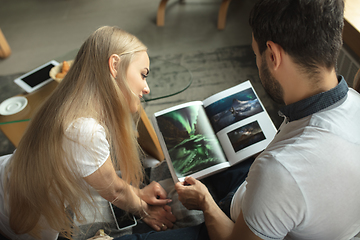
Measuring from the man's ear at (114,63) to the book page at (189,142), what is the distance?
28 cm

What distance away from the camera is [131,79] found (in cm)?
98

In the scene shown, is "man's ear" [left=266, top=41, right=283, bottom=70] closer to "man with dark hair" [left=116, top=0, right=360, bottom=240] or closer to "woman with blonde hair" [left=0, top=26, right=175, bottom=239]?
"man with dark hair" [left=116, top=0, right=360, bottom=240]

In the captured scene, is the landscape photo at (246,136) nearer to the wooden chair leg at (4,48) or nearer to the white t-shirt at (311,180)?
the white t-shirt at (311,180)

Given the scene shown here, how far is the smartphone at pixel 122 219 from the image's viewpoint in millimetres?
1011

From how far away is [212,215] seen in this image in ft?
2.92

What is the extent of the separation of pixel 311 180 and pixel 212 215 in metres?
0.37

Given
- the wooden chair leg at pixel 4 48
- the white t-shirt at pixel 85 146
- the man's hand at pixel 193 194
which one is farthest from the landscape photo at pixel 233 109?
the wooden chair leg at pixel 4 48

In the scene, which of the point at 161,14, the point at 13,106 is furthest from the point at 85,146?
the point at 161,14

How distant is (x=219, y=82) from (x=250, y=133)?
1.04 meters

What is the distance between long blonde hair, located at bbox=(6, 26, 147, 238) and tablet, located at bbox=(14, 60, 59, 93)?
0.61 meters

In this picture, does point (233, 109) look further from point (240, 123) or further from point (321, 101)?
point (321, 101)

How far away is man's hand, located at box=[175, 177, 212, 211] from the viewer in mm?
956

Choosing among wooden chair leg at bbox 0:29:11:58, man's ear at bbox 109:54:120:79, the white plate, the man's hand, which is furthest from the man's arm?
wooden chair leg at bbox 0:29:11:58

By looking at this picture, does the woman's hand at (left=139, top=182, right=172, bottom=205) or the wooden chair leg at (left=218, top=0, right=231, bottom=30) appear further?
the wooden chair leg at (left=218, top=0, right=231, bottom=30)
